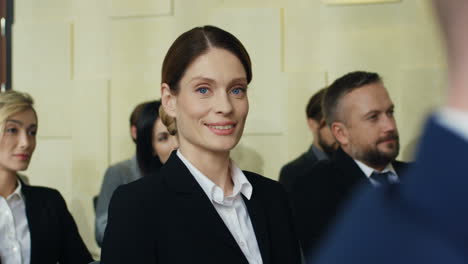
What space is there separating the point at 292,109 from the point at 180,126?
2785mm

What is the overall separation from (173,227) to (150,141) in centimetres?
205

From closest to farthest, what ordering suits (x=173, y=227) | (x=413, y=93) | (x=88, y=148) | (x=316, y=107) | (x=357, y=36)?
(x=173, y=227) < (x=316, y=107) < (x=413, y=93) < (x=357, y=36) < (x=88, y=148)

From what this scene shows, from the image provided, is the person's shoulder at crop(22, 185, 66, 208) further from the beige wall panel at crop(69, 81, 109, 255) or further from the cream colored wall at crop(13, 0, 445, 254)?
the beige wall panel at crop(69, 81, 109, 255)

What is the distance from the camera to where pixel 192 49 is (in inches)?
58.1

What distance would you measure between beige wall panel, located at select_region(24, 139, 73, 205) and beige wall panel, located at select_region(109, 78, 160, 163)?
459mm

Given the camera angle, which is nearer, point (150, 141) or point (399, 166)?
point (399, 166)

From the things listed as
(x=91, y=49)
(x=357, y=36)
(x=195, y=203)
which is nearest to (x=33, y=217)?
(x=195, y=203)

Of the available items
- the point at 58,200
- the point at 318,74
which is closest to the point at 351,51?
the point at 318,74

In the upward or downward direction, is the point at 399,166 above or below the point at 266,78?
below

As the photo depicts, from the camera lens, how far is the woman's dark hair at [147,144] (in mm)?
3338

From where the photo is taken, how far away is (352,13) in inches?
164

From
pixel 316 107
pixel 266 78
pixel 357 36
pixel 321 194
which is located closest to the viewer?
pixel 321 194

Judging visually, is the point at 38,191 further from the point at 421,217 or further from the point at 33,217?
the point at 421,217

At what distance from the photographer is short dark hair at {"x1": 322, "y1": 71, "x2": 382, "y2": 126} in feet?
8.57
